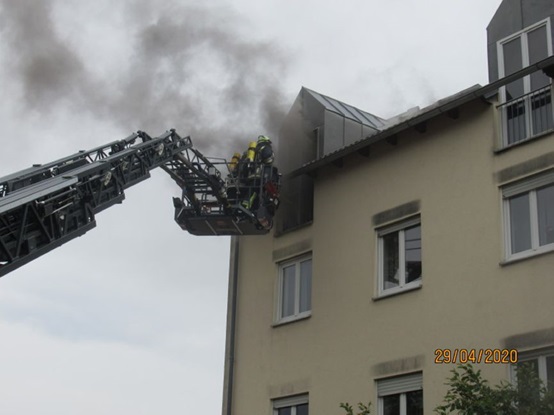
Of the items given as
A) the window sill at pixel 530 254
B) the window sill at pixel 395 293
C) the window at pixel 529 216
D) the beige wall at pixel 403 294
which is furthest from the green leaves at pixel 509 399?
the window sill at pixel 395 293

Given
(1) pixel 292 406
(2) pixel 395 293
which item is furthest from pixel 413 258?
(1) pixel 292 406

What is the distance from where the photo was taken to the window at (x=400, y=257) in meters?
16.5

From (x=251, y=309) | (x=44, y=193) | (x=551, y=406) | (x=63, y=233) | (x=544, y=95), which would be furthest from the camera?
(x=251, y=309)

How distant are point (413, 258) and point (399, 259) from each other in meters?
0.31

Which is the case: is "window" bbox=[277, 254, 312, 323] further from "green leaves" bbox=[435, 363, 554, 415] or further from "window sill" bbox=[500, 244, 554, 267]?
"green leaves" bbox=[435, 363, 554, 415]

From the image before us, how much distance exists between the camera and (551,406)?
11.7 m

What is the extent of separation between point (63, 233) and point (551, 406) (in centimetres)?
748

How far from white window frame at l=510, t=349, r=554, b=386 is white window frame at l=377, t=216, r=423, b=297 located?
8.33 ft

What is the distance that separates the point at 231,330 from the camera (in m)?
19.8

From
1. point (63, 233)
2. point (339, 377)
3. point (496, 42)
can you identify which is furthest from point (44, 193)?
point (496, 42)

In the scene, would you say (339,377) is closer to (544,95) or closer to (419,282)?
(419,282)

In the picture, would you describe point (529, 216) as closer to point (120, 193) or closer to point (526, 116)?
point (526, 116)

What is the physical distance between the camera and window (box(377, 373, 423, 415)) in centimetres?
1551

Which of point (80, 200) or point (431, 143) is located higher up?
point (431, 143)
